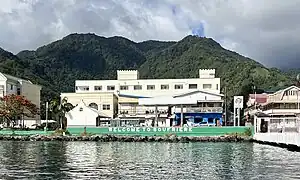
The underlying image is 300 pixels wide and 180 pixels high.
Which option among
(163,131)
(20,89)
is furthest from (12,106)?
(163,131)

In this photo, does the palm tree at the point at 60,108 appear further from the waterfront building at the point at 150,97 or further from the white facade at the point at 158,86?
the white facade at the point at 158,86

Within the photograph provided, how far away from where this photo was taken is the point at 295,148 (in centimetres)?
5425

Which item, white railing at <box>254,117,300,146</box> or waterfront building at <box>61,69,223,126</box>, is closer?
white railing at <box>254,117,300,146</box>

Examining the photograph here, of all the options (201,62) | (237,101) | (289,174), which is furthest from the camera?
(201,62)

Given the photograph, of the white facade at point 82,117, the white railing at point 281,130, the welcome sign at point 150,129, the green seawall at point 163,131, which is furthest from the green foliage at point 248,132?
the white facade at point 82,117

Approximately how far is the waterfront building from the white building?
26.8ft

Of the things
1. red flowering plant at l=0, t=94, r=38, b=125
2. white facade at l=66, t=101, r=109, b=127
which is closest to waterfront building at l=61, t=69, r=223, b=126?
white facade at l=66, t=101, r=109, b=127

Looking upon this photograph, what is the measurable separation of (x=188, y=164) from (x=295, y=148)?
2148cm

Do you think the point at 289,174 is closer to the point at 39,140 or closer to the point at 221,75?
the point at 39,140

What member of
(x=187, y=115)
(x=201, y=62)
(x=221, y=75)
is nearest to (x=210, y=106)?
(x=187, y=115)

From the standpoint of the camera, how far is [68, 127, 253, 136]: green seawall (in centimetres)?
7981

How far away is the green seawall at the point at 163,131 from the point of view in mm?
79812

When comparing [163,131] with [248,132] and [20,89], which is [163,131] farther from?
[20,89]

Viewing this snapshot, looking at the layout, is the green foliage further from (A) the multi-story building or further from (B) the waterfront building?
(A) the multi-story building
